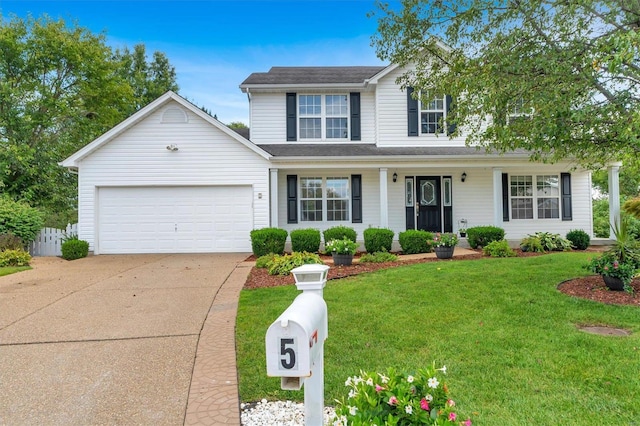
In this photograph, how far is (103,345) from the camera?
160 inches

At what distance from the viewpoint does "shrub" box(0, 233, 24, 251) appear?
1064cm

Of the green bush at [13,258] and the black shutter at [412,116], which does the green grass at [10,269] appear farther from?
the black shutter at [412,116]

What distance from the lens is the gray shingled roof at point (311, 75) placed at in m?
13.5

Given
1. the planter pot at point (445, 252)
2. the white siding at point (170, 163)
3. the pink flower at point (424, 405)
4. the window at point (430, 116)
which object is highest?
the window at point (430, 116)

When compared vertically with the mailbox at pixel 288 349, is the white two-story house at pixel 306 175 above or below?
above

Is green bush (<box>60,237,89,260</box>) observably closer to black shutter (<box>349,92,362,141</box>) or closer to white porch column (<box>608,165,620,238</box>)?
black shutter (<box>349,92,362,141</box>)

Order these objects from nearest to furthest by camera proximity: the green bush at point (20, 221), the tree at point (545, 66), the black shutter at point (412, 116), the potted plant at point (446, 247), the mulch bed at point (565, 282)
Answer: the tree at point (545, 66), the mulch bed at point (565, 282), the potted plant at point (446, 247), the green bush at point (20, 221), the black shutter at point (412, 116)

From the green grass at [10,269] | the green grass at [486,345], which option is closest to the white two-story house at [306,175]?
the green grass at [10,269]

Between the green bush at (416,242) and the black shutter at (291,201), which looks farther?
the black shutter at (291,201)

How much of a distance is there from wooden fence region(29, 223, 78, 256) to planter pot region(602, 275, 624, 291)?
48.5 feet

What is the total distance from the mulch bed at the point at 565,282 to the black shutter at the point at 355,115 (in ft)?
19.4

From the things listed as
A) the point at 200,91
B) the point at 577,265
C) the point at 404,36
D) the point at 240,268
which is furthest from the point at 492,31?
the point at 200,91

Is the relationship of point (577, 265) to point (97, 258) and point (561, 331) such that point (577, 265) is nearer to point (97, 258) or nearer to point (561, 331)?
point (561, 331)

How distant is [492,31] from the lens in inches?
258
